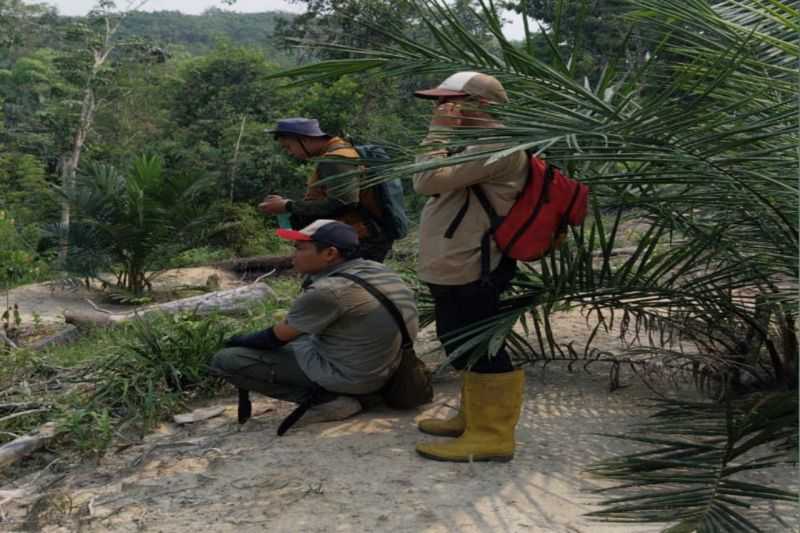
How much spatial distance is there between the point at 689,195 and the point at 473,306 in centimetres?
86

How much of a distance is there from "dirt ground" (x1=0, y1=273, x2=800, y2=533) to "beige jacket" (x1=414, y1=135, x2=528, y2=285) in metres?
0.71

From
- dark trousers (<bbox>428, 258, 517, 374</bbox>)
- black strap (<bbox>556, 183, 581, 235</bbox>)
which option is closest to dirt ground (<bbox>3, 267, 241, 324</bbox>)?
dark trousers (<bbox>428, 258, 517, 374</bbox>)

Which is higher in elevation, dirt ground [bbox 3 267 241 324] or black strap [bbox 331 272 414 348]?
black strap [bbox 331 272 414 348]

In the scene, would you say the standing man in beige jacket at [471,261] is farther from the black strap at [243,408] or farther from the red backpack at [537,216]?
the black strap at [243,408]

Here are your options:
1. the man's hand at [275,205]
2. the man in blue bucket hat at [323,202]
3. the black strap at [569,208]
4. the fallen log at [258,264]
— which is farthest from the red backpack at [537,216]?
the fallen log at [258,264]

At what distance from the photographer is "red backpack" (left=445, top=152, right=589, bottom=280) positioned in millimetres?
2891

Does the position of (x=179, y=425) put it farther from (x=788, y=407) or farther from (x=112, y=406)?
(x=788, y=407)

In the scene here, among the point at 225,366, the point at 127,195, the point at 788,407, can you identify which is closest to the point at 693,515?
the point at 788,407

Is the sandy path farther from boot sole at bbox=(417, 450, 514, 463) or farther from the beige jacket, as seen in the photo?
the beige jacket

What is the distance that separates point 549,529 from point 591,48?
54.7 feet

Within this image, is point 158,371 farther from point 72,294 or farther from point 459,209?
point 72,294

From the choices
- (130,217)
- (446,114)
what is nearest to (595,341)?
(446,114)

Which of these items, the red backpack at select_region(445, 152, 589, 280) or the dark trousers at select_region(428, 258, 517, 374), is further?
the dark trousers at select_region(428, 258, 517, 374)

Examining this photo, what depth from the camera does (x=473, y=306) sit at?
3.04m
